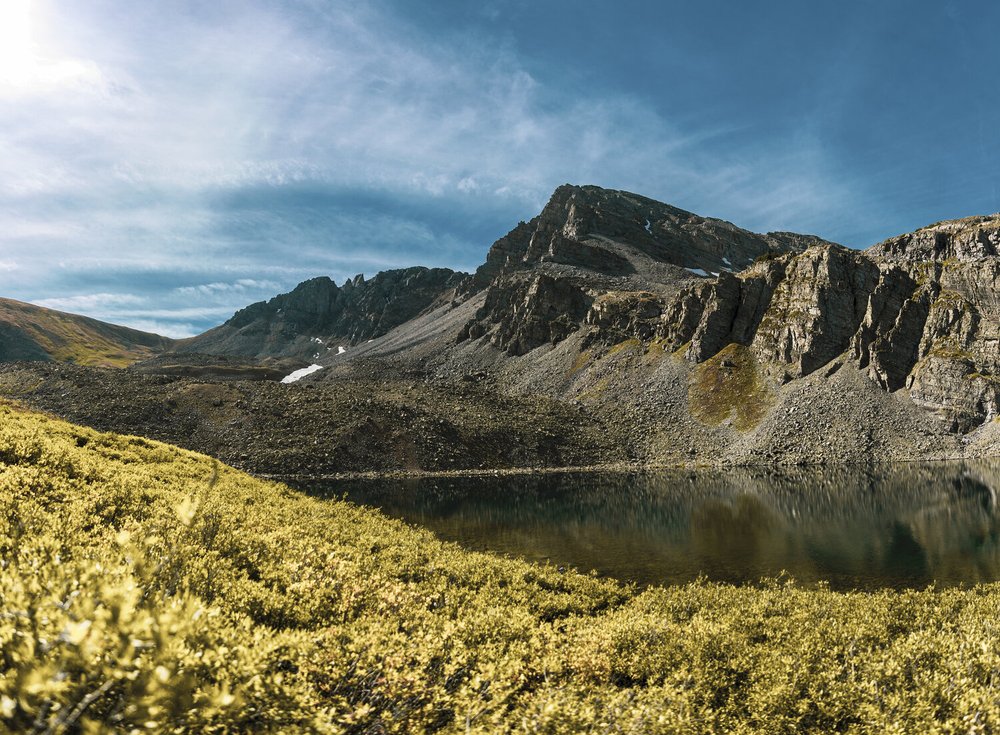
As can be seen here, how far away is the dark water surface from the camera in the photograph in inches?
1505

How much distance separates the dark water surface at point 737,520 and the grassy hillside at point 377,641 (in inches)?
520

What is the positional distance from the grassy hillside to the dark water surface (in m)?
13.2

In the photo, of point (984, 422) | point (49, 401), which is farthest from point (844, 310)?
point (49, 401)

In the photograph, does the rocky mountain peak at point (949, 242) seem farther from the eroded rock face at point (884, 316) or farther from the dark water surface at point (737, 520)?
the dark water surface at point (737, 520)

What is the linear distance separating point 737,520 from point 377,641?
54.3 metres

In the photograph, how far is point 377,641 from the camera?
1190 centimetres

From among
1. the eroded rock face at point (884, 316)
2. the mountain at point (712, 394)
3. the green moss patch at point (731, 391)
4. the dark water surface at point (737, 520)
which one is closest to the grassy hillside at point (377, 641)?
the dark water surface at point (737, 520)

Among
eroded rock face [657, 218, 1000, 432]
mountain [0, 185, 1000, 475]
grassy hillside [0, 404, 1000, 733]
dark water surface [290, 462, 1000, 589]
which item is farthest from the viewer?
eroded rock face [657, 218, 1000, 432]

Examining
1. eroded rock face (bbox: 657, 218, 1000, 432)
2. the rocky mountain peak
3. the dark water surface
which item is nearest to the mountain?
eroded rock face (bbox: 657, 218, 1000, 432)

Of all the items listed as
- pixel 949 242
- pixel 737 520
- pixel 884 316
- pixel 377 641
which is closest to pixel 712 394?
pixel 884 316

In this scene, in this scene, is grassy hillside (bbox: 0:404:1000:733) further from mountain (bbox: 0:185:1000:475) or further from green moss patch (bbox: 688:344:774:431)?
green moss patch (bbox: 688:344:774:431)

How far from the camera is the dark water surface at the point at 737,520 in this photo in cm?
3822

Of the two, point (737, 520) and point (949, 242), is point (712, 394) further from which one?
point (949, 242)

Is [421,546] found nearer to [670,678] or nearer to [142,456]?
[670,678]
